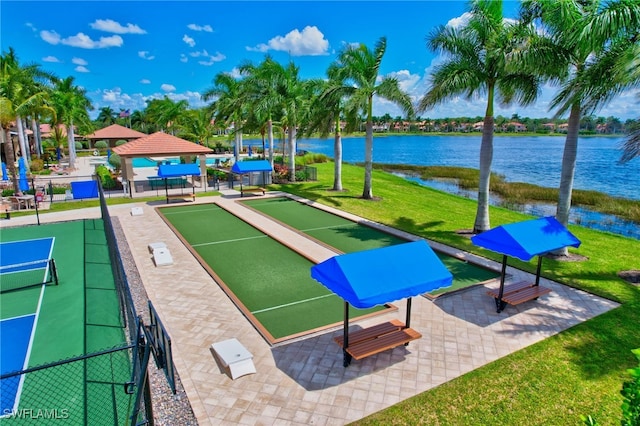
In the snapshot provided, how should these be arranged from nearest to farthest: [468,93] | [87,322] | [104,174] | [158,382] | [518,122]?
1. [158,382]
2. [87,322]
3. [468,93]
4. [104,174]
5. [518,122]

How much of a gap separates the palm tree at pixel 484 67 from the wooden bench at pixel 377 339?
1012cm

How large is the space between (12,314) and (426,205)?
21.1 meters

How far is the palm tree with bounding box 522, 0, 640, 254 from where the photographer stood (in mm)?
11227

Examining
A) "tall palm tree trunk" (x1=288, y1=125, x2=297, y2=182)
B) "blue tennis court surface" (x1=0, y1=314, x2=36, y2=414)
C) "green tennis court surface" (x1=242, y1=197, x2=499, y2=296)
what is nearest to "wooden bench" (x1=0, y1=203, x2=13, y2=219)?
"green tennis court surface" (x1=242, y1=197, x2=499, y2=296)

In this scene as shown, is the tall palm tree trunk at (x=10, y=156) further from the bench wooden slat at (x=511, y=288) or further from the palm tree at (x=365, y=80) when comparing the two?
the bench wooden slat at (x=511, y=288)

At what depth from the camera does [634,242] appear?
18141mm

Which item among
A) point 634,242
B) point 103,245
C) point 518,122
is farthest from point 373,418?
point 518,122

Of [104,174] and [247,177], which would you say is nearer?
[104,174]

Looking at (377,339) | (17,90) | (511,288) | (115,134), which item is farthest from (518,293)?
(115,134)

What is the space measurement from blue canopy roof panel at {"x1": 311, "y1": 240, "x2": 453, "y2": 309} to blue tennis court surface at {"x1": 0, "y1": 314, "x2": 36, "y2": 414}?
6.42 meters

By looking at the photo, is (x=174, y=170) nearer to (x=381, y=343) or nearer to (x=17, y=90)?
(x=17, y=90)

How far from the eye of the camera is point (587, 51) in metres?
12.2

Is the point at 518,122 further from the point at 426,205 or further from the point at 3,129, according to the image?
the point at 3,129

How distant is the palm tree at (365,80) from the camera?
23.2 metres
